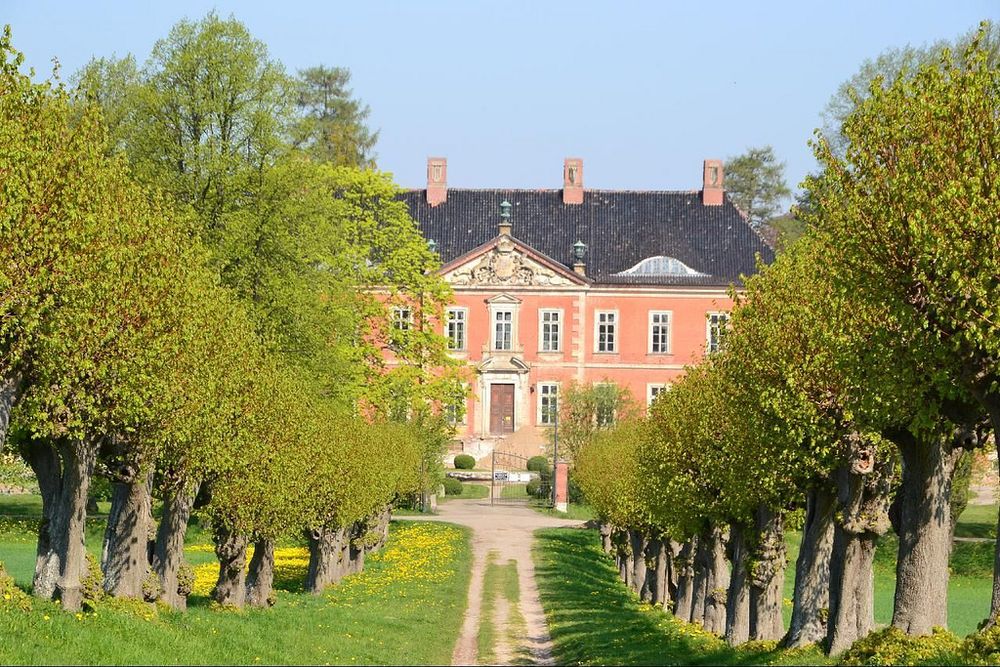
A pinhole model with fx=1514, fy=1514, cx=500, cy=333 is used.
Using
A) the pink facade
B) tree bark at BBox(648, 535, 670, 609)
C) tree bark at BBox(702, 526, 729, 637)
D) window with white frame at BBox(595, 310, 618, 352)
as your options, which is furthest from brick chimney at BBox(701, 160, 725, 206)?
tree bark at BBox(702, 526, 729, 637)

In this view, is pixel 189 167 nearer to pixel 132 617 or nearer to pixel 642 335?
pixel 132 617

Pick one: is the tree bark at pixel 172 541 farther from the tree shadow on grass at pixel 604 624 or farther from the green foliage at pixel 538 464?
the green foliage at pixel 538 464

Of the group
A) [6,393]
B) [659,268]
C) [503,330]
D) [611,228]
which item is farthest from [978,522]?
[6,393]

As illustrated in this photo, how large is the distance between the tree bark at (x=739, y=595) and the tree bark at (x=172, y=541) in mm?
10524

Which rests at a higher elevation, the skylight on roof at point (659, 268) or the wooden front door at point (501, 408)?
the skylight on roof at point (659, 268)

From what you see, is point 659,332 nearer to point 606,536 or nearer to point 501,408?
point 501,408

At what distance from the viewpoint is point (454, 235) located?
92062 millimetres

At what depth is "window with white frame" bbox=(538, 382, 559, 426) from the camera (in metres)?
89.6

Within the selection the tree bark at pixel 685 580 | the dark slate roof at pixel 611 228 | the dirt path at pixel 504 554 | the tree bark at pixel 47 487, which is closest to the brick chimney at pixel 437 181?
Answer: the dark slate roof at pixel 611 228

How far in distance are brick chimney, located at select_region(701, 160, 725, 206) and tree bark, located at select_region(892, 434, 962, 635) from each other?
7205cm

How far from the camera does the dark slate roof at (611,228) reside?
89.8m

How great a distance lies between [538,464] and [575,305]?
12500mm

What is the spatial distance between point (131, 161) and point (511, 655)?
17895 mm

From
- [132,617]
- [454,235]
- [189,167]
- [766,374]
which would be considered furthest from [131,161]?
[454,235]
